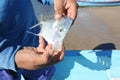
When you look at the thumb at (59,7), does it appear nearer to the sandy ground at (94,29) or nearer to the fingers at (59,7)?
the fingers at (59,7)

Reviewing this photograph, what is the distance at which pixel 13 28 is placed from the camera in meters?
1.18

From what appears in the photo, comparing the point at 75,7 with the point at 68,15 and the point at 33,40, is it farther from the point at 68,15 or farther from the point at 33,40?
the point at 33,40

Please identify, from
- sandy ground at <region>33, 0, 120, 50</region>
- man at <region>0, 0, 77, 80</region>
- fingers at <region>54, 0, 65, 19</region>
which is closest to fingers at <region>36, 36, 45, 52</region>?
man at <region>0, 0, 77, 80</region>

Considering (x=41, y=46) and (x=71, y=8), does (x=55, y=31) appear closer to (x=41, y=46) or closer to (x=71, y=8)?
(x=41, y=46)

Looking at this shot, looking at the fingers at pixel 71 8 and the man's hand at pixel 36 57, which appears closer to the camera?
the man's hand at pixel 36 57

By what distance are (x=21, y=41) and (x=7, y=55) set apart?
186 mm

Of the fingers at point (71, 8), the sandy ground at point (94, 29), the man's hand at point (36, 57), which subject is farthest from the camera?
the sandy ground at point (94, 29)

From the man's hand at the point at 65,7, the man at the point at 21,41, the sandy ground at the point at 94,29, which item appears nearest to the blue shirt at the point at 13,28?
the man at the point at 21,41

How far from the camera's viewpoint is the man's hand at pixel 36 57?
100 centimetres

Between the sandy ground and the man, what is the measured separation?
4.57 ft

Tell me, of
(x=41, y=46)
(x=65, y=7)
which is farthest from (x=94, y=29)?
(x=41, y=46)

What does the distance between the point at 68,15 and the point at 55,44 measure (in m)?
0.24

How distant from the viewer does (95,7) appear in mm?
4191

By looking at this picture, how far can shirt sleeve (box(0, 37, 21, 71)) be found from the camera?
1.04m
